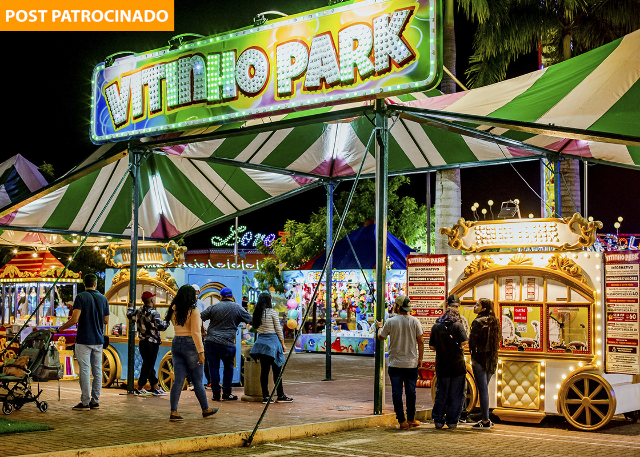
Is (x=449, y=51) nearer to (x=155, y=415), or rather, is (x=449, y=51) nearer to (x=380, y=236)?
(x=380, y=236)

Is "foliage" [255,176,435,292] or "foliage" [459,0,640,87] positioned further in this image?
"foliage" [255,176,435,292]

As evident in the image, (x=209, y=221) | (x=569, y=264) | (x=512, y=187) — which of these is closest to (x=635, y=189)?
(x=512, y=187)

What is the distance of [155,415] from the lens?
968 centimetres

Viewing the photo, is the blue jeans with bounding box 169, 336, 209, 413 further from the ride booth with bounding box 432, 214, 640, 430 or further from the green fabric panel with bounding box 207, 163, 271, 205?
the green fabric panel with bounding box 207, 163, 271, 205

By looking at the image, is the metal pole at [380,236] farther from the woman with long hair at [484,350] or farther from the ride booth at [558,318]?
the ride booth at [558,318]

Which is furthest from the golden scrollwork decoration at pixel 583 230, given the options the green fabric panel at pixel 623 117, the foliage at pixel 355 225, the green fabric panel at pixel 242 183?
the foliage at pixel 355 225

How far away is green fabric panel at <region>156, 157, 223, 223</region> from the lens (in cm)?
1631

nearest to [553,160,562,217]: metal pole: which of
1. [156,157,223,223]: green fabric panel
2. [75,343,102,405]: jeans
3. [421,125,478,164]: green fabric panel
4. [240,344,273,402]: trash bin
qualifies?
[421,125,478,164]: green fabric panel

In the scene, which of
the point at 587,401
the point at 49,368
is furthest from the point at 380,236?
the point at 49,368

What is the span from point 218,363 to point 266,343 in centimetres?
92

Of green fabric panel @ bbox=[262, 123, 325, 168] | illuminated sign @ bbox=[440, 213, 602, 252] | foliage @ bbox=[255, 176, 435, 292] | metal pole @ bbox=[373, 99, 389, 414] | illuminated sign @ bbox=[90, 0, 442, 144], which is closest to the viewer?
illuminated sign @ bbox=[90, 0, 442, 144]

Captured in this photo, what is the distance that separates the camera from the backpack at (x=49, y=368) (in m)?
13.8

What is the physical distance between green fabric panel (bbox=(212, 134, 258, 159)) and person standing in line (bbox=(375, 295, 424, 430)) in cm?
526

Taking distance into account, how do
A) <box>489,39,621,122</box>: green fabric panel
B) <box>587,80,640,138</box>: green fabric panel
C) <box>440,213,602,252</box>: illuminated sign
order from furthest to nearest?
<box>440,213,602,252</box>: illuminated sign, <box>489,39,621,122</box>: green fabric panel, <box>587,80,640,138</box>: green fabric panel
